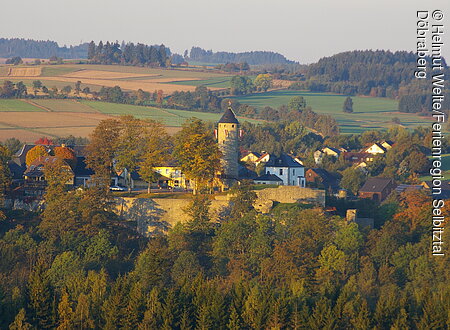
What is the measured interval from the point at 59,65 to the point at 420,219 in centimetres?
8215

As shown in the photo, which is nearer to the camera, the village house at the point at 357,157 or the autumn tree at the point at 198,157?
the autumn tree at the point at 198,157

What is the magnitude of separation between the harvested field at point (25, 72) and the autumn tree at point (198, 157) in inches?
2509

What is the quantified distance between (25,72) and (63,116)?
1034 inches

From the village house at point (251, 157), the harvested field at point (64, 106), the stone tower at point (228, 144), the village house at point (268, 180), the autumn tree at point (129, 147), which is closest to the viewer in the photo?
the stone tower at point (228, 144)

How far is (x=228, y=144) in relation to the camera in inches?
2324

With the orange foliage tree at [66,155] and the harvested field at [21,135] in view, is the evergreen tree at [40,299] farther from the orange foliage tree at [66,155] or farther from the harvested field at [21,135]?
the harvested field at [21,135]

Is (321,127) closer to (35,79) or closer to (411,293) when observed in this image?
(35,79)

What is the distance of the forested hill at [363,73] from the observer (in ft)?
486

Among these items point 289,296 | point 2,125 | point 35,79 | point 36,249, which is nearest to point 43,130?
point 2,125

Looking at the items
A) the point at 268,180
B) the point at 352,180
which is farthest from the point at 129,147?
the point at 352,180

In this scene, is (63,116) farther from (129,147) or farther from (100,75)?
(129,147)

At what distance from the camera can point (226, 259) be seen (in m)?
53.6

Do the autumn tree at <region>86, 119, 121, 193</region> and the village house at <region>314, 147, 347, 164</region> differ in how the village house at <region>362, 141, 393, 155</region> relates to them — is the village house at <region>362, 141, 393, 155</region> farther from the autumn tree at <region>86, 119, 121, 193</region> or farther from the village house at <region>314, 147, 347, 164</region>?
the autumn tree at <region>86, 119, 121, 193</region>

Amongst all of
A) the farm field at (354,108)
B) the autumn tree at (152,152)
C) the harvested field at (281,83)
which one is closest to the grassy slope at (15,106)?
the farm field at (354,108)
